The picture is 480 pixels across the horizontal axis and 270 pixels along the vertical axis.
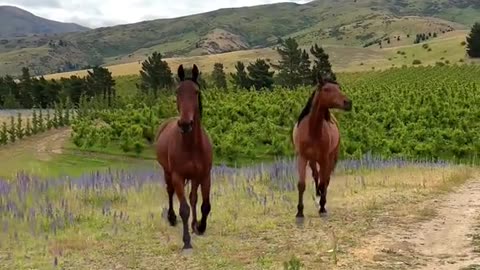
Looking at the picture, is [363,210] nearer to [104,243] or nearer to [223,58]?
[104,243]

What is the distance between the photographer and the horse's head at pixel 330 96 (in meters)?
11.2

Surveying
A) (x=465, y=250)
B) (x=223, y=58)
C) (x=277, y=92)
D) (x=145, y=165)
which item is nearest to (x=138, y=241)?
(x=465, y=250)

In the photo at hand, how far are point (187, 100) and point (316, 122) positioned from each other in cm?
354

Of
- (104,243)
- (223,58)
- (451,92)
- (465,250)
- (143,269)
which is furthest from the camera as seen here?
(223,58)

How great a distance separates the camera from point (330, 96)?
1142 centimetres

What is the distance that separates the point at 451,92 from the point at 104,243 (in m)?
37.5

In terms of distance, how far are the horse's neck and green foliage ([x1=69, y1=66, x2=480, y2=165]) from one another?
14.2m

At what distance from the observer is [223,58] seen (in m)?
125

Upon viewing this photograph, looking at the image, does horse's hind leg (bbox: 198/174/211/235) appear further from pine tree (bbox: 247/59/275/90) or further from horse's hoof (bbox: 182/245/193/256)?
pine tree (bbox: 247/59/275/90)

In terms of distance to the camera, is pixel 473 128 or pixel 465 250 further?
pixel 473 128

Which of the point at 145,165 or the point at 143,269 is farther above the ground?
the point at 143,269

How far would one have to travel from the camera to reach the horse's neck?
11688mm

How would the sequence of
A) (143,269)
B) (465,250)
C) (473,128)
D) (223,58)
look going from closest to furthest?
(143,269) → (465,250) → (473,128) → (223,58)

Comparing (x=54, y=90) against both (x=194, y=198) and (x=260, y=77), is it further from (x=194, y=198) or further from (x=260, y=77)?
(x=194, y=198)
